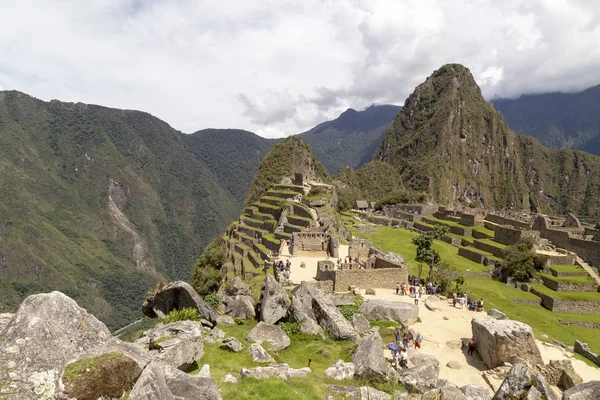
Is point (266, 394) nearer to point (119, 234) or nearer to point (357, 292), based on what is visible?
point (357, 292)

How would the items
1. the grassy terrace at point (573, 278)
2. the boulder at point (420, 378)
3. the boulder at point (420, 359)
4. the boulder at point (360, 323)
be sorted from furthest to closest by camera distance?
1. the grassy terrace at point (573, 278)
2. the boulder at point (360, 323)
3. the boulder at point (420, 359)
4. the boulder at point (420, 378)

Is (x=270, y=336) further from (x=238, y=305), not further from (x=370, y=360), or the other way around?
(x=238, y=305)

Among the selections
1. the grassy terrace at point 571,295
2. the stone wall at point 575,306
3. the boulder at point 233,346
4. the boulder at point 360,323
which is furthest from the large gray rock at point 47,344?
the grassy terrace at point 571,295

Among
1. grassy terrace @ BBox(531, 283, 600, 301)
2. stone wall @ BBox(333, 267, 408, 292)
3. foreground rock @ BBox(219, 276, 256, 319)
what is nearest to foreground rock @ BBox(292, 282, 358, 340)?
foreground rock @ BBox(219, 276, 256, 319)

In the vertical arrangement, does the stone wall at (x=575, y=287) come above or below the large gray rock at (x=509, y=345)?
below

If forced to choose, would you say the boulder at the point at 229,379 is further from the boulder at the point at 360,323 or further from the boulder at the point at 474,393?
the boulder at the point at 360,323

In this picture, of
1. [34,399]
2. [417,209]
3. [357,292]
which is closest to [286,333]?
[357,292]
